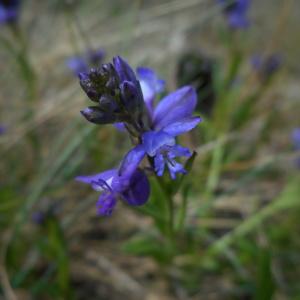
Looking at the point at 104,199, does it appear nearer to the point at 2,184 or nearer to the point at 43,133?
the point at 2,184

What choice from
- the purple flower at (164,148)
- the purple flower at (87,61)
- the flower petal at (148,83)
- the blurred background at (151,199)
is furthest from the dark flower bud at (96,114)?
the purple flower at (87,61)

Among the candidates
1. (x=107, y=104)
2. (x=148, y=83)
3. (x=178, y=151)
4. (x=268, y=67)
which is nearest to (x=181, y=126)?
(x=178, y=151)

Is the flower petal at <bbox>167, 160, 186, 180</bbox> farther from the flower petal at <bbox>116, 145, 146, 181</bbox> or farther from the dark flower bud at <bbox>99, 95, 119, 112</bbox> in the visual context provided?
the dark flower bud at <bbox>99, 95, 119, 112</bbox>

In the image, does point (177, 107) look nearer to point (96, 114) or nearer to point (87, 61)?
point (96, 114)

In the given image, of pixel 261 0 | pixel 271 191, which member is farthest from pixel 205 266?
pixel 261 0

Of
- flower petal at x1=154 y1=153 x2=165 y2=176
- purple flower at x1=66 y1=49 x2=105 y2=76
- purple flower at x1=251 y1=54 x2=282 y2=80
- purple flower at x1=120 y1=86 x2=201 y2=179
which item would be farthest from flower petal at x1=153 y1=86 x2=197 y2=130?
purple flower at x1=251 y1=54 x2=282 y2=80

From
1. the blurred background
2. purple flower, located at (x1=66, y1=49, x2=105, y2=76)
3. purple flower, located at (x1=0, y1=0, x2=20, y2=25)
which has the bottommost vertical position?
the blurred background

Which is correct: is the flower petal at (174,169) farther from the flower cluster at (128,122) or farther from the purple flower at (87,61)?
the purple flower at (87,61)
